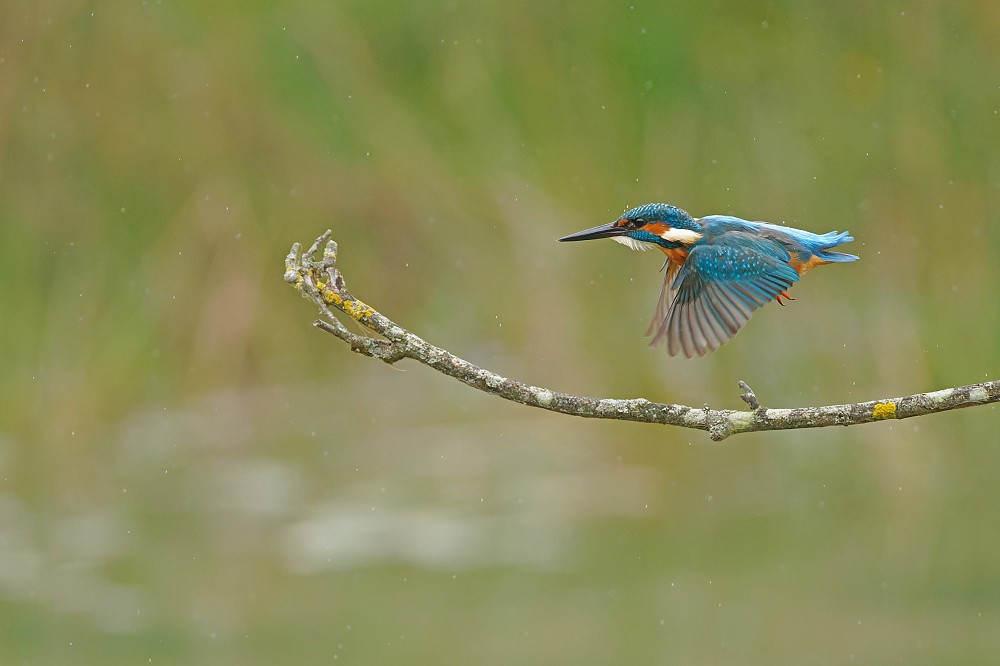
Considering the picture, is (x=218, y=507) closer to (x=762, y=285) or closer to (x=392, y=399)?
(x=392, y=399)

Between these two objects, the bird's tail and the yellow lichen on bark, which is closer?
the yellow lichen on bark

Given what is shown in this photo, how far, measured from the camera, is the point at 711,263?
3.28 meters

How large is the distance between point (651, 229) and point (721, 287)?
0.70 ft

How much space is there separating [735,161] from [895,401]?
693cm

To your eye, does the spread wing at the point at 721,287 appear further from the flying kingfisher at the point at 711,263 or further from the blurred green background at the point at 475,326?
the blurred green background at the point at 475,326

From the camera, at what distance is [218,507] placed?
8492mm

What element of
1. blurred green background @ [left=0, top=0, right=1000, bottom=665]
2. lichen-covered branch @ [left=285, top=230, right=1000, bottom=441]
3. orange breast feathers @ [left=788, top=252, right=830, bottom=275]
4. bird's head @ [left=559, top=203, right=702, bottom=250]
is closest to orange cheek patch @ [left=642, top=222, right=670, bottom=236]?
bird's head @ [left=559, top=203, right=702, bottom=250]

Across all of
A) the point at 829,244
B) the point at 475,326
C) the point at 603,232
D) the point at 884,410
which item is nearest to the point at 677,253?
the point at 603,232

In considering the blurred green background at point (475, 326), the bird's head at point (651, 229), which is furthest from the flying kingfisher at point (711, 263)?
the blurred green background at point (475, 326)

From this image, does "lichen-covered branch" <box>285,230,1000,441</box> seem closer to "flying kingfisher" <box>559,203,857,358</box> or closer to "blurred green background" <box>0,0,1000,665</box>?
"flying kingfisher" <box>559,203,857,358</box>

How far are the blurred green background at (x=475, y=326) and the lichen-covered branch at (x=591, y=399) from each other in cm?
467

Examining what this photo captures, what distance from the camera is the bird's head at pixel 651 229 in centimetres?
319

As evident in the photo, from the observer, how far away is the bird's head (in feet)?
10.5

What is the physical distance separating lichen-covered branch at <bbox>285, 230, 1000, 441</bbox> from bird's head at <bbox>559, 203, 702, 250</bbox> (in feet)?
2.89
